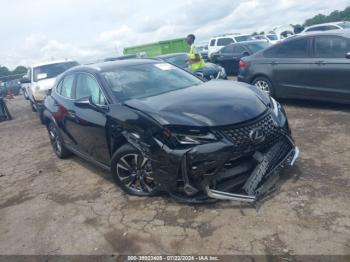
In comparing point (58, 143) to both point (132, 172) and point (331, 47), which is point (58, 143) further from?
point (331, 47)

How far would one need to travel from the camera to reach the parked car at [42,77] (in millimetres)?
11180

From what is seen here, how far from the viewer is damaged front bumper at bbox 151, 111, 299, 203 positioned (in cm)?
346

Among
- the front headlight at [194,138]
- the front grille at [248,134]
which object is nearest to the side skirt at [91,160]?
the front headlight at [194,138]

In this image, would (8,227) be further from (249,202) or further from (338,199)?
(338,199)

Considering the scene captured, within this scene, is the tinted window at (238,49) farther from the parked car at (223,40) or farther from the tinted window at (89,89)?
the tinted window at (89,89)

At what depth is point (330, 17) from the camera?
167ft

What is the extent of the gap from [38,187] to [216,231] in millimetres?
3174

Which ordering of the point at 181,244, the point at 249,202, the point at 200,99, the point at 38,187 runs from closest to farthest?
the point at 181,244
the point at 249,202
the point at 200,99
the point at 38,187

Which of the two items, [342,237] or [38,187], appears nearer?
[342,237]

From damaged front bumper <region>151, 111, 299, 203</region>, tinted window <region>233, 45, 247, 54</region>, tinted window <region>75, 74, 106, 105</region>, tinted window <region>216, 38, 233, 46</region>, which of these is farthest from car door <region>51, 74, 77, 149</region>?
tinted window <region>216, 38, 233, 46</region>

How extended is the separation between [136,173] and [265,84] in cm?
492

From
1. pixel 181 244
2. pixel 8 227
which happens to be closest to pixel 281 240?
pixel 181 244

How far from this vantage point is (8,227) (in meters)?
4.25

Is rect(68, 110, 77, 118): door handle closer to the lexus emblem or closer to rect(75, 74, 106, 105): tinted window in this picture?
rect(75, 74, 106, 105): tinted window
